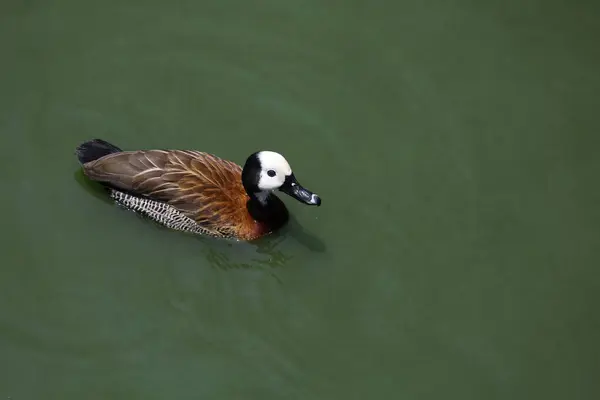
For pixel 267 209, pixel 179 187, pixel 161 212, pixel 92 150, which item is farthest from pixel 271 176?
pixel 92 150

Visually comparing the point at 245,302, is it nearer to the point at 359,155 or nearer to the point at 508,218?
the point at 359,155

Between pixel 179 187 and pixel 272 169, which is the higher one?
pixel 272 169

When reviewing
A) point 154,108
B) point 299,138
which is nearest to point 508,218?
point 299,138

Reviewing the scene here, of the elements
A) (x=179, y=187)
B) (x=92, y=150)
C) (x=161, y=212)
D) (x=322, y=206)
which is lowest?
(x=161, y=212)

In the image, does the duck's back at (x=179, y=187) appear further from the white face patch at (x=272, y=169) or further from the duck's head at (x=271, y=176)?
the white face patch at (x=272, y=169)

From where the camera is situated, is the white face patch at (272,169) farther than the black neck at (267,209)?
No

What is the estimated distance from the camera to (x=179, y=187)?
7418 mm

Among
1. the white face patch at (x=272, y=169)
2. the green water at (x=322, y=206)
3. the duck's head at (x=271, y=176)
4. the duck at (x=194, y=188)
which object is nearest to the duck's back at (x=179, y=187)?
the duck at (x=194, y=188)

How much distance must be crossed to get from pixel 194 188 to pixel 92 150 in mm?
976

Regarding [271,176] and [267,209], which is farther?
[267,209]

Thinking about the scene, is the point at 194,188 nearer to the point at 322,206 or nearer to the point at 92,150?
the point at 92,150

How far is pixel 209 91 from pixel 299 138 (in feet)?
3.29

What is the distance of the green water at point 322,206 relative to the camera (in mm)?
7086

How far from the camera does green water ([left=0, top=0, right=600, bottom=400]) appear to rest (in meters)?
7.09
